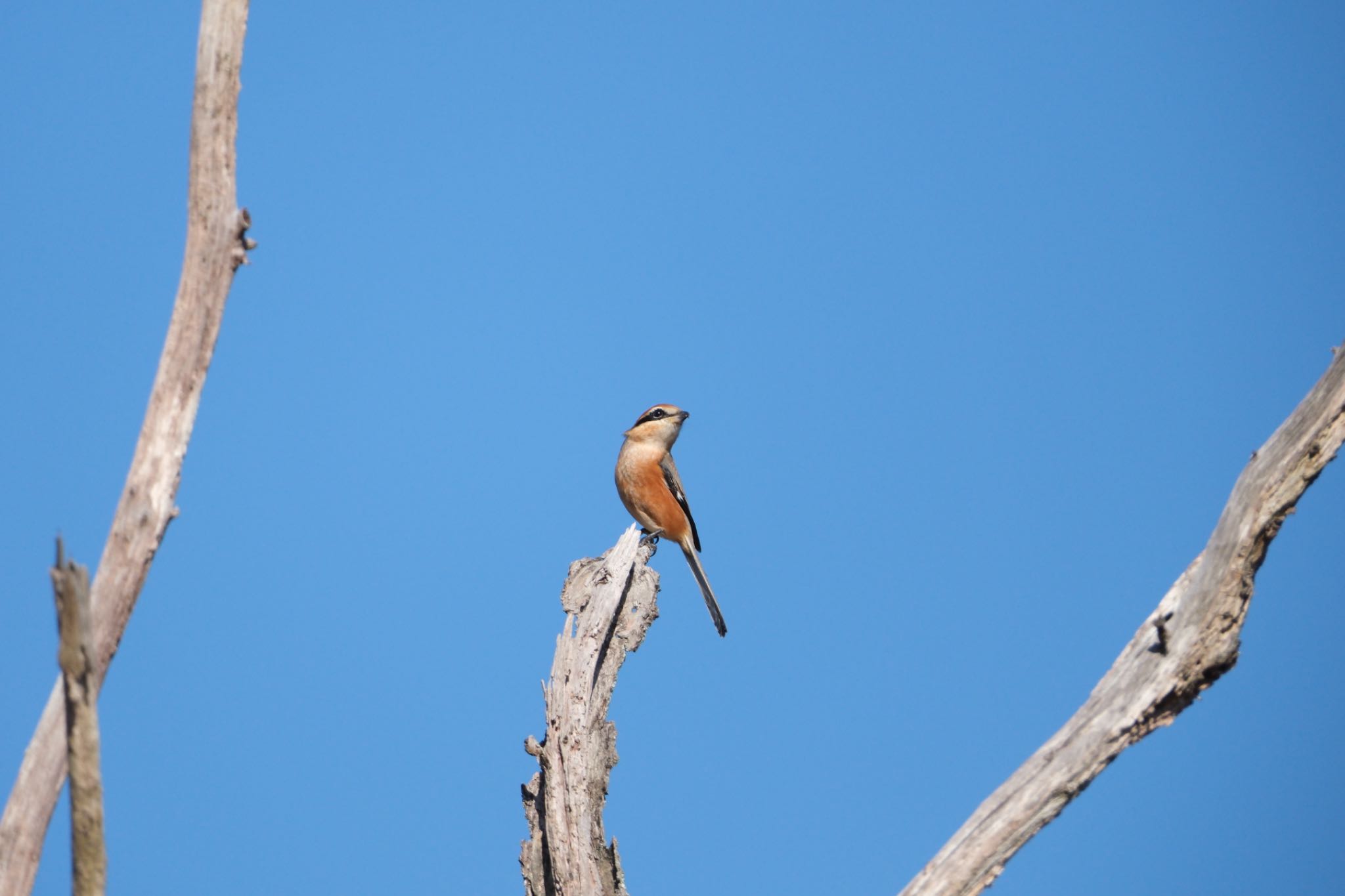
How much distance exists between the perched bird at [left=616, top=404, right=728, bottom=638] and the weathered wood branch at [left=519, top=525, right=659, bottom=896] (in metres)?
3.05

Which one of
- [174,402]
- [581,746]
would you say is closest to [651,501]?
[581,746]

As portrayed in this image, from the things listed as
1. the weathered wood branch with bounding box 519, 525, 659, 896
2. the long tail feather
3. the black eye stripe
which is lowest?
the weathered wood branch with bounding box 519, 525, 659, 896

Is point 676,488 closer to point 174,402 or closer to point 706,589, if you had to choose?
point 706,589

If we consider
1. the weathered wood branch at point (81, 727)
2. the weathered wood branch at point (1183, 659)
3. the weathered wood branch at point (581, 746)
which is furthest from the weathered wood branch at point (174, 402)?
the weathered wood branch at point (1183, 659)

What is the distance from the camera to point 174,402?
5367 mm

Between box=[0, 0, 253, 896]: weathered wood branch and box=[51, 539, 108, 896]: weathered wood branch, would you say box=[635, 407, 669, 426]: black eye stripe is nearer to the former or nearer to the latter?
box=[0, 0, 253, 896]: weathered wood branch

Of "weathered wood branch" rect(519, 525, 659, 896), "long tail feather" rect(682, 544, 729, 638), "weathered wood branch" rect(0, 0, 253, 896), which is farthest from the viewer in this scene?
"long tail feather" rect(682, 544, 729, 638)

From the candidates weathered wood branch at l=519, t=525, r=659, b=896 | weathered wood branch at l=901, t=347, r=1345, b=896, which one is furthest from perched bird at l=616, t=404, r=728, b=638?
weathered wood branch at l=901, t=347, r=1345, b=896

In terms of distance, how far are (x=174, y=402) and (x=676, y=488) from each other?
23.5 ft

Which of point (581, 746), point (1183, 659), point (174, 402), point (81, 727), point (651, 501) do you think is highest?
point (651, 501)

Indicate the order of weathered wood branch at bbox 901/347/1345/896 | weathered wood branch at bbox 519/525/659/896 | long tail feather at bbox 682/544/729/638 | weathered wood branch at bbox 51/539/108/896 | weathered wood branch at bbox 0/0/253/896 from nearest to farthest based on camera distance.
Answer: weathered wood branch at bbox 51/539/108/896, weathered wood branch at bbox 0/0/253/896, weathered wood branch at bbox 901/347/1345/896, weathered wood branch at bbox 519/525/659/896, long tail feather at bbox 682/544/729/638

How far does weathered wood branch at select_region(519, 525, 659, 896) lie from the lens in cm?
741

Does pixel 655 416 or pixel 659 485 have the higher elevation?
pixel 655 416

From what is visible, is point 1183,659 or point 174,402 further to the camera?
point 1183,659
